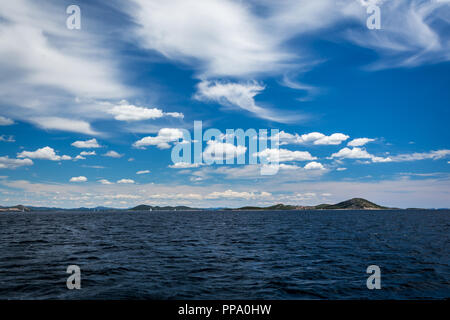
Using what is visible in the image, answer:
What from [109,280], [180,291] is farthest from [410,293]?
[109,280]

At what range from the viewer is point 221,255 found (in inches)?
1281

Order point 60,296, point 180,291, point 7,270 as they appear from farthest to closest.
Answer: point 7,270
point 180,291
point 60,296

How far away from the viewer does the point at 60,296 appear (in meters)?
17.4

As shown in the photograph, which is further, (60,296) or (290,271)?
(290,271)
